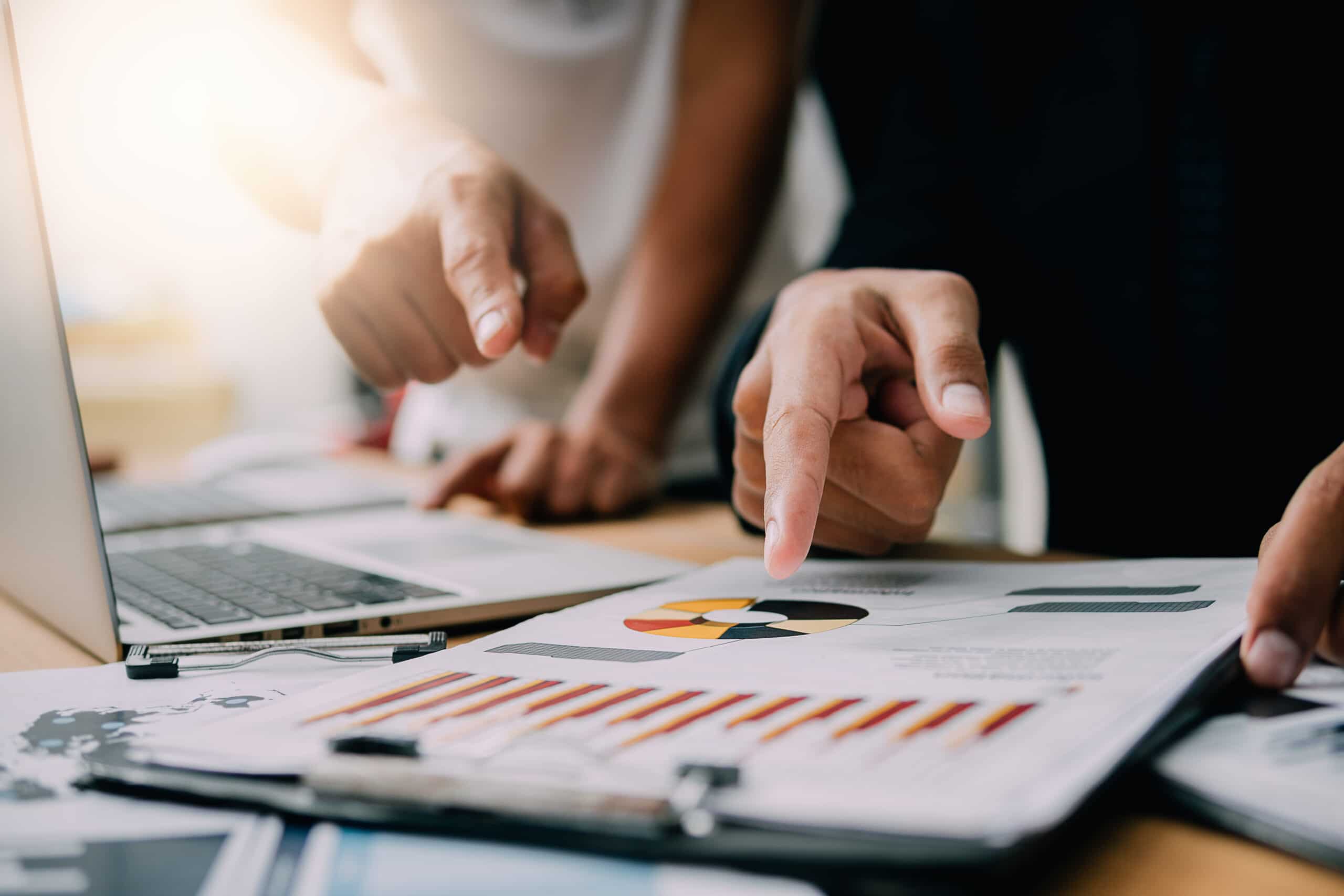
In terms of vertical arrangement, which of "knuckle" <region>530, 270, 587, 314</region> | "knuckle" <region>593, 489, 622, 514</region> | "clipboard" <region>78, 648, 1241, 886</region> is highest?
"knuckle" <region>530, 270, 587, 314</region>

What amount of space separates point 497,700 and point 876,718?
0.12 metres

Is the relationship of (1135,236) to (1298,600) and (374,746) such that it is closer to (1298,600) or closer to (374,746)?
(1298,600)

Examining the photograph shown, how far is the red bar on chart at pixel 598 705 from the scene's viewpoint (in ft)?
0.94

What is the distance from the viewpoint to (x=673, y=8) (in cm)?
113

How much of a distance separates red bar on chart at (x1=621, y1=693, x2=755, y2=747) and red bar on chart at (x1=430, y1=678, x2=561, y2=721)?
0.06 meters

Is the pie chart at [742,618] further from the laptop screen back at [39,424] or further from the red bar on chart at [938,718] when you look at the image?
the laptop screen back at [39,424]

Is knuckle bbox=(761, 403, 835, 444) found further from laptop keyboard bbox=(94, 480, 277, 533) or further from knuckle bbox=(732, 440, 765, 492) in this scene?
laptop keyboard bbox=(94, 480, 277, 533)

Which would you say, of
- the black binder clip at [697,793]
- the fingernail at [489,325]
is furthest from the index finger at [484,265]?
the black binder clip at [697,793]

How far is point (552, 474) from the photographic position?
87 centimetres

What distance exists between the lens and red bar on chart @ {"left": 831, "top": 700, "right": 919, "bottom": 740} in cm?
26

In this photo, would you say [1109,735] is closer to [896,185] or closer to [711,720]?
[711,720]

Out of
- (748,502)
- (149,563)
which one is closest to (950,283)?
(748,502)

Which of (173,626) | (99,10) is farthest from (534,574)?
(99,10)

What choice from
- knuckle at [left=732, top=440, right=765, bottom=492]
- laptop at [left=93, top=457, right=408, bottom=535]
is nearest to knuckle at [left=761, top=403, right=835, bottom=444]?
knuckle at [left=732, top=440, right=765, bottom=492]
